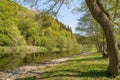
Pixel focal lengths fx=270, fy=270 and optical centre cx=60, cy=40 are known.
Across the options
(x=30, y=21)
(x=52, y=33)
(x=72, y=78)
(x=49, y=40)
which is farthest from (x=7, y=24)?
(x=72, y=78)

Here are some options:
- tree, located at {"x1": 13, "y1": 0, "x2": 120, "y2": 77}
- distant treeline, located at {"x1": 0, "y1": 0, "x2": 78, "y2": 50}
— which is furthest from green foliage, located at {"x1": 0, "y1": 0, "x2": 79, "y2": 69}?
tree, located at {"x1": 13, "y1": 0, "x2": 120, "y2": 77}

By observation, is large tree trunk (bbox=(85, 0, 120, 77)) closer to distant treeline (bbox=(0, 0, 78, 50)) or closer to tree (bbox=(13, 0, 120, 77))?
tree (bbox=(13, 0, 120, 77))

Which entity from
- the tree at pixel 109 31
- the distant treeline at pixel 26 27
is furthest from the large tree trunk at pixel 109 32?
the distant treeline at pixel 26 27

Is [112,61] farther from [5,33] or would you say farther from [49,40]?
[49,40]

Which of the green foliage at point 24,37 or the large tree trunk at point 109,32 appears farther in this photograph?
the green foliage at point 24,37

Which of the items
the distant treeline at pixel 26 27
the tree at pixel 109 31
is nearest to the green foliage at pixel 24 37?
the distant treeline at pixel 26 27

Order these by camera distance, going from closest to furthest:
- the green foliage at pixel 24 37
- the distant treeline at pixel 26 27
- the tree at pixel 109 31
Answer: the tree at pixel 109 31
the distant treeline at pixel 26 27
the green foliage at pixel 24 37

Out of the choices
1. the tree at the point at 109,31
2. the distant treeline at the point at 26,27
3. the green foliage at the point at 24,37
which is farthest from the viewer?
the green foliage at the point at 24,37

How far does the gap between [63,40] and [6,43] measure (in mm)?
65152

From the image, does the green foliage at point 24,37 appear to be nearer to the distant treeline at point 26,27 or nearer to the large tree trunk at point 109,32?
the distant treeline at point 26,27

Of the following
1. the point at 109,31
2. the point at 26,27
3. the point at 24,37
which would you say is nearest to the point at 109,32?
the point at 109,31

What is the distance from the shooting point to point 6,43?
10138 cm

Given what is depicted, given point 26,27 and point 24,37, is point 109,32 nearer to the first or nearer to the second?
point 26,27

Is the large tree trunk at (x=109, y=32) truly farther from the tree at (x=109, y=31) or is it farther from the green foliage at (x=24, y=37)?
→ the green foliage at (x=24, y=37)
